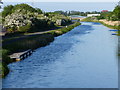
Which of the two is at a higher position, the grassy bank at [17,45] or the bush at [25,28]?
the bush at [25,28]

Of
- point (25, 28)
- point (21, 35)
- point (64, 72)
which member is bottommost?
point (64, 72)

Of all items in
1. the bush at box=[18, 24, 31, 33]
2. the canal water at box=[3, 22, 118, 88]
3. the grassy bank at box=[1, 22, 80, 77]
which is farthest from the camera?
the bush at box=[18, 24, 31, 33]

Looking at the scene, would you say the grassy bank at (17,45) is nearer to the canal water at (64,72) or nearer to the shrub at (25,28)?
the canal water at (64,72)

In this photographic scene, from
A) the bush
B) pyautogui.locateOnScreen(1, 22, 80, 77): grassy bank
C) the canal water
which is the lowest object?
the canal water

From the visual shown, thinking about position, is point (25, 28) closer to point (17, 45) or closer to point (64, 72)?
point (17, 45)

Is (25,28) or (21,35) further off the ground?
(25,28)

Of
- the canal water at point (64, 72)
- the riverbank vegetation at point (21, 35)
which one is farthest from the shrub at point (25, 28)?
the canal water at point (64, 72)

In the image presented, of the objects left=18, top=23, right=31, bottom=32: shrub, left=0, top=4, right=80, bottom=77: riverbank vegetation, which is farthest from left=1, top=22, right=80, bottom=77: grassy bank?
left=18, top=23, right=31, bottom=32: shrub

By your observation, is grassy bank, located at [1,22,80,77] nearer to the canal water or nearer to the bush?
the canal water

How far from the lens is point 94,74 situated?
102 feet

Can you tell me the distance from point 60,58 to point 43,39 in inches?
736

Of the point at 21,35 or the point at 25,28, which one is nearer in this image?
the point at 21,35

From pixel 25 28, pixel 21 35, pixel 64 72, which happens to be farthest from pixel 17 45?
pixel 25 28

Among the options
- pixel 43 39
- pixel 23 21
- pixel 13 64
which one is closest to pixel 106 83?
pixel 13 64
